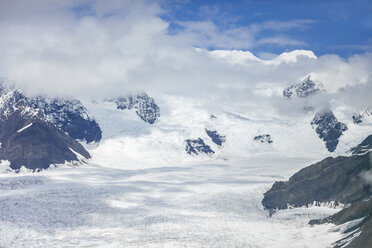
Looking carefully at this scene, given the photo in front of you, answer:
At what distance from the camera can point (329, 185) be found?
190750 mm

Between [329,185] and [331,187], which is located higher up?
[329,185]

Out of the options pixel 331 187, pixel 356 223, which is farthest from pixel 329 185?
pixel 356 223

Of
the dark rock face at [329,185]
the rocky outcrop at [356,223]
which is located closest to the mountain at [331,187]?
the dark rock face at [329,185]

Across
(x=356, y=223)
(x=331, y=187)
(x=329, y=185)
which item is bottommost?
(x=356, y=223)

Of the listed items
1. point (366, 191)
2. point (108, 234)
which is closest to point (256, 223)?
point (366, 191)

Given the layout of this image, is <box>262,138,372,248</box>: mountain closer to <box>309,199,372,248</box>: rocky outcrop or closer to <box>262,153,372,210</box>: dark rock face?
<box>262,153,372,210</box>: dark rock face

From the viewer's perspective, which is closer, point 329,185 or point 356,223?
point 356,223

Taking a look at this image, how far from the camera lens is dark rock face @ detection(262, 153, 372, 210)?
180500mm

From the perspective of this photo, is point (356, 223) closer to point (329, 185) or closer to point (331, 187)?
point (331, 187)

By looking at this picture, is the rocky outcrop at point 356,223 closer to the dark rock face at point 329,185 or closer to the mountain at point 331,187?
the mountain at point 331,187

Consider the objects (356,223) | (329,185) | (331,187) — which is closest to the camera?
(356,223)

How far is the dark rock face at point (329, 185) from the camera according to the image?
180 meters

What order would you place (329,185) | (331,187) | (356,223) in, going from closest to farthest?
(356,223) → (331,187) → (329,185)

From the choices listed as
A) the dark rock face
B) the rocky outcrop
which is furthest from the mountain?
the rocky outcrop
